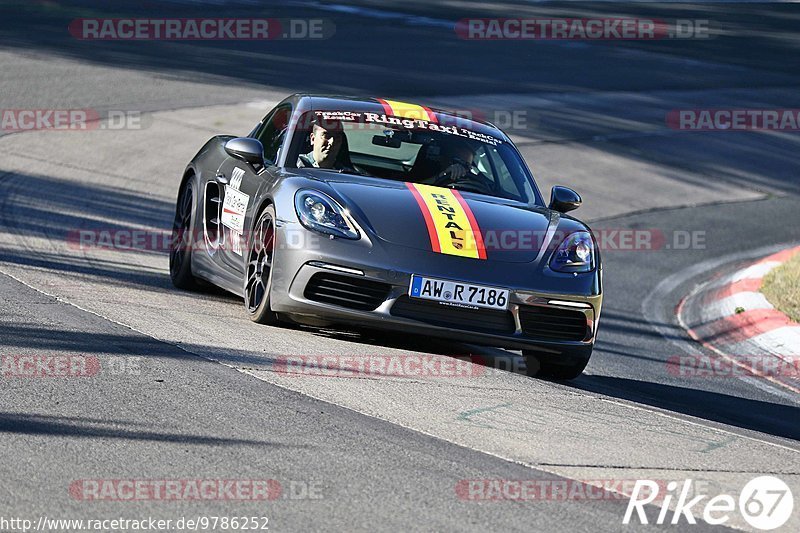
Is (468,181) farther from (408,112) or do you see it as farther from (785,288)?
(785,288)

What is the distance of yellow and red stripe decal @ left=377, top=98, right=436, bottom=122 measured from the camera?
8078mm

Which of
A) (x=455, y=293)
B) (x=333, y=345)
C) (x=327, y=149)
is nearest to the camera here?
(x=455, y=293)

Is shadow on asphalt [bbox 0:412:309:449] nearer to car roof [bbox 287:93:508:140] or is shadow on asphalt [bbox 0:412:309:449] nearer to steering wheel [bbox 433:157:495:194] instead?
steering wheel [bbox 433:157:495:194]

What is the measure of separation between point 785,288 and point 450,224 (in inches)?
176

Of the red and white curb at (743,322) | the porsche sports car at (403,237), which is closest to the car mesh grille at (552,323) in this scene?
the porsche sports car at (403,237)

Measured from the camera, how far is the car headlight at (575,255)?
6.95m

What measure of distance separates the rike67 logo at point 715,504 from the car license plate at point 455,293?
202 centimetres

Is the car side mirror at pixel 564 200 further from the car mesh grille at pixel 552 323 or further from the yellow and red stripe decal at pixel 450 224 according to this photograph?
the car mesh grille at pixel 552 323

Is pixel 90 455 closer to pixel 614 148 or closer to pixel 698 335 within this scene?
pixel 698 335

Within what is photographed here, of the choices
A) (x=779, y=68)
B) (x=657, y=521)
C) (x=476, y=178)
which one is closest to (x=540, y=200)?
(x=476, y=178)

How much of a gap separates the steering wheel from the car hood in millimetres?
309

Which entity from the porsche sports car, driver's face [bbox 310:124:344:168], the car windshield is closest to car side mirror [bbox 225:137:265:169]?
the porsche sports car

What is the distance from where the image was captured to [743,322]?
32.9 feet

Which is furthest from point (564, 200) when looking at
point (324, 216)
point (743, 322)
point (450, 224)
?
point (743, 322)
